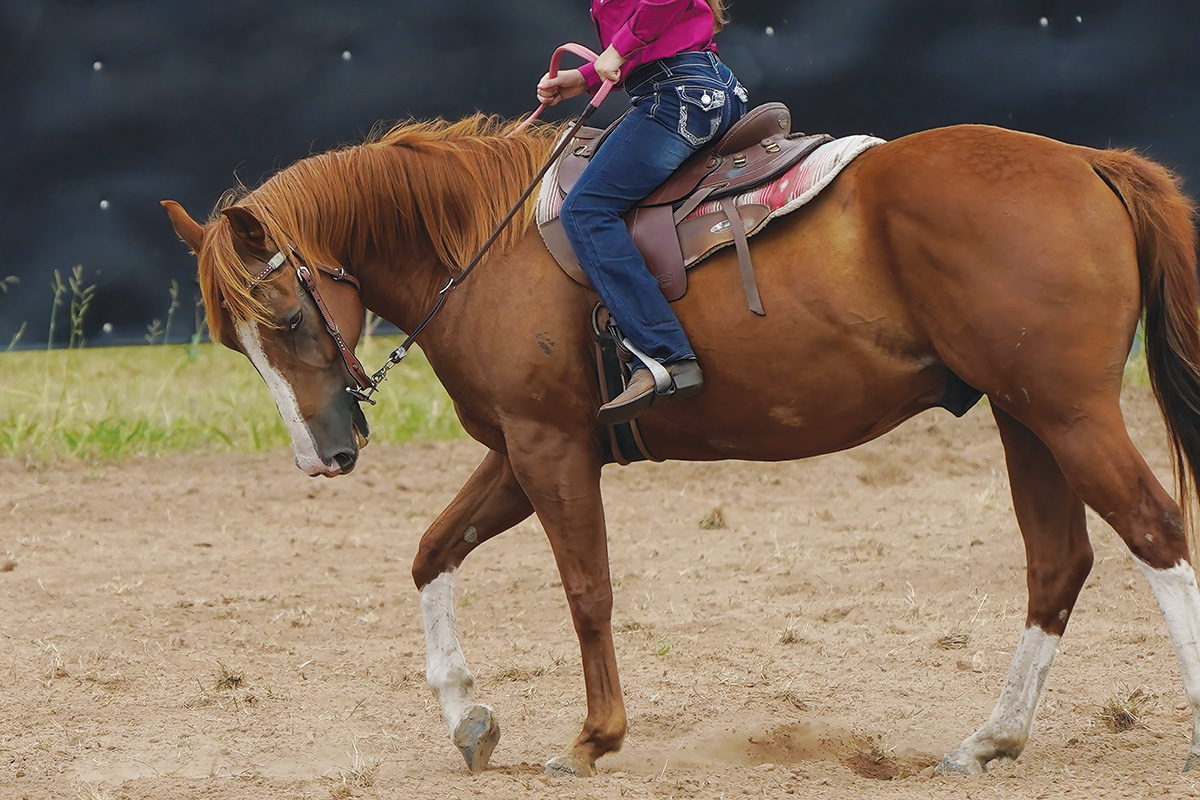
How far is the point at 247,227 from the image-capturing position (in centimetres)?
332

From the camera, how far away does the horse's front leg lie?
Answer: 342 cm

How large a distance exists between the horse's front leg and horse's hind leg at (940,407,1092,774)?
0.91 m

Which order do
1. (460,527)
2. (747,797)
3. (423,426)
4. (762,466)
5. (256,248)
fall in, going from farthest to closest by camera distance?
(423,426)
(762,466)
(460,527)
(256,248)
(747,797)

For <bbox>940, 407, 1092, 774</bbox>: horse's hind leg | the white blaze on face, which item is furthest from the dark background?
<bbox>940, 407, 1092, 774</bbox>: horse's hind leg

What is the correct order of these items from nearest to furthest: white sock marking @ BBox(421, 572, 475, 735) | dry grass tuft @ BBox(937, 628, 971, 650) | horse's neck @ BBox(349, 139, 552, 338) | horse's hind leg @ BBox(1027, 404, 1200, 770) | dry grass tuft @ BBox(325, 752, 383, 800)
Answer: horse's hind leg @ BBox(1027, 404, 1200, 770), dry grass tuft @ BBox(325, 752, 383, 800), horse's neck @ BBox(349, 139, 552, 338), white sock marking @ BBox(421, 572, 475, 735), dry grass tuft @ BBox(937, 628, 971, 650)

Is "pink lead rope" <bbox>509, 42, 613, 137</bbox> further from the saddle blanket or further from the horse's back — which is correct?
the horse's back

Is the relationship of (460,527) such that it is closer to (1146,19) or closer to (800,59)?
(800,59)

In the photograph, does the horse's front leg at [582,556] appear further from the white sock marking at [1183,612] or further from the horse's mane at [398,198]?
the white sock marking at [1183,612]

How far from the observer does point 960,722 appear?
12.6ft

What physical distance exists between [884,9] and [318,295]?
4896 millimetres

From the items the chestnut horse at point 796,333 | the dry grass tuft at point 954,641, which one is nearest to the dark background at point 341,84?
the dry grass tuft at point 954,641

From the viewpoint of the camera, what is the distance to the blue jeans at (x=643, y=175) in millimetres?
3262

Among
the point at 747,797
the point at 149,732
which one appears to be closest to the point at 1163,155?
the point at 747,797

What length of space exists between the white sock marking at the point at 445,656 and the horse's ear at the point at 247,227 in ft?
3.61
